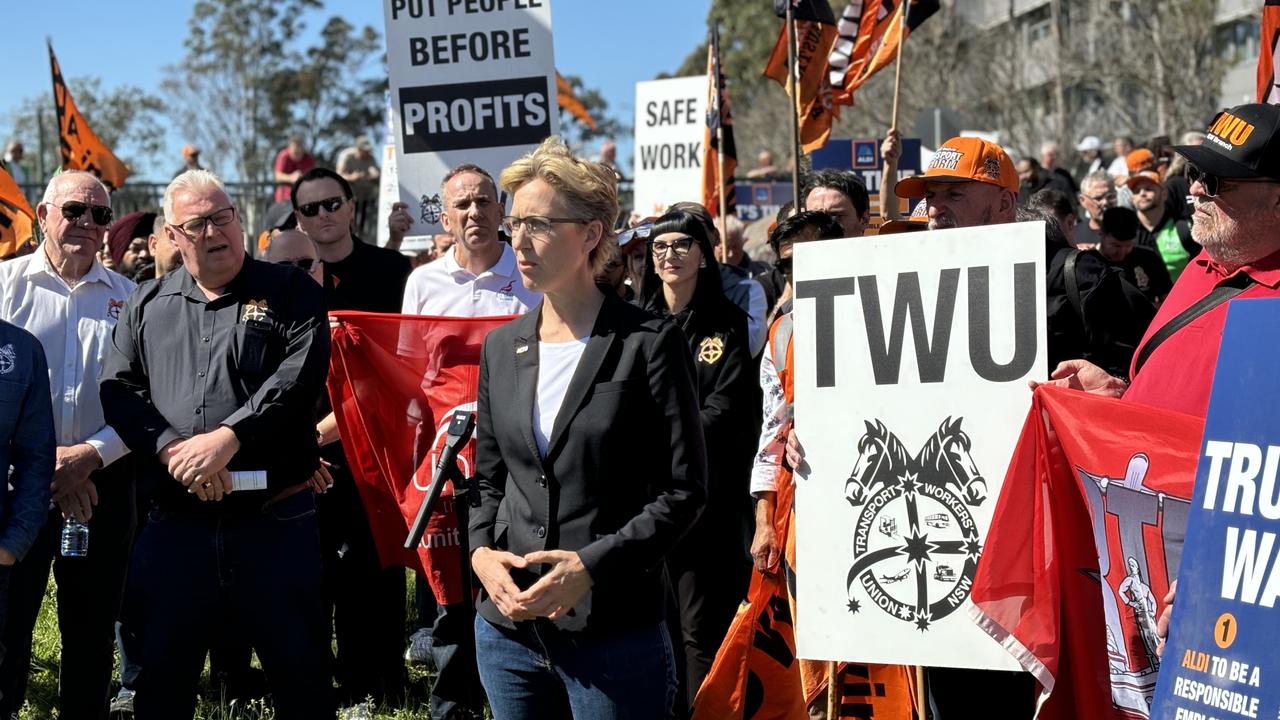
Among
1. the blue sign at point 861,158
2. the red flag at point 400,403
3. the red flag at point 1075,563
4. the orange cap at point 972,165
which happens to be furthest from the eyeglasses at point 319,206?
the blue sign at point 861,158

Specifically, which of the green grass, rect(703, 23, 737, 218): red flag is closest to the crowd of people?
the green grass

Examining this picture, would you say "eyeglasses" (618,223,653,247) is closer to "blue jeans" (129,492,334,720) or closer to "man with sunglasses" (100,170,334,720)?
"man with sunglasses" (100,170,334,720)

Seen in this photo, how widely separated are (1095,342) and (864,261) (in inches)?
31.5

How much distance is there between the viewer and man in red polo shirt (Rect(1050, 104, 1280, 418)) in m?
3.54

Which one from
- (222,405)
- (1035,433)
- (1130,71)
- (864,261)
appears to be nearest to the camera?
(1035,433)

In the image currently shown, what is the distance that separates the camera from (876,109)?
4034 cm

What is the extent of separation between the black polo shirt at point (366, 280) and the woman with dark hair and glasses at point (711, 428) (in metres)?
1.40

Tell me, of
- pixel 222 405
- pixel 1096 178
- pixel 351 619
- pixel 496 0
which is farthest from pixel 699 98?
pixel 222 405

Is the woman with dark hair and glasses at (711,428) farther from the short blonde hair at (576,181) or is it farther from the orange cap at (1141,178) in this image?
the orange cap at (1141,178)

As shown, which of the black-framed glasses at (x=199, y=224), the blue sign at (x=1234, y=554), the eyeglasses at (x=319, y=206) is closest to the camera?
the blue sign at (x=1234, y=554)

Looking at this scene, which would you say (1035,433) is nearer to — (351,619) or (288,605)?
(288,605)

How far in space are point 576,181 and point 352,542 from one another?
3463 millimetres

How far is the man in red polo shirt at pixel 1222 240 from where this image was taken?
354cm

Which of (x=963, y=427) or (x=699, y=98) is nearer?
(x=963, y=427)
